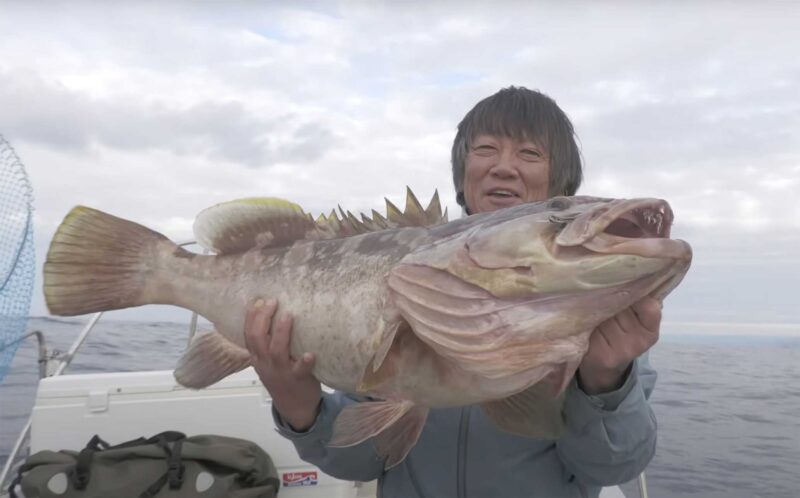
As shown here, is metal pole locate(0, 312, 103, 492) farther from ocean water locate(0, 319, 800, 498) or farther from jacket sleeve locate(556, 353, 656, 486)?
jacket sleeve locate(556, 353, 656, 486)

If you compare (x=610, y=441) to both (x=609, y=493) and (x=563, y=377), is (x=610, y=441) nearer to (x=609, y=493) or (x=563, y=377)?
(x=563, y=377)

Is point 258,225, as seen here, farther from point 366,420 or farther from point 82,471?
point 82,471

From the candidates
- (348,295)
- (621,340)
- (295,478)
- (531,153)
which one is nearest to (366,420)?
(348,295)

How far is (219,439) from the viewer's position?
3.92 metres

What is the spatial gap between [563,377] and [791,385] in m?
16.3

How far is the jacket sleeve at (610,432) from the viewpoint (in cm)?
198

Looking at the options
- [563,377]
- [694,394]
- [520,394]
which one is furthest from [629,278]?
[694,394]

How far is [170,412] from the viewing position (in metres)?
4.16

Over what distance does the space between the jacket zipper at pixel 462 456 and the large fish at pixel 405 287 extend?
45 centimetres

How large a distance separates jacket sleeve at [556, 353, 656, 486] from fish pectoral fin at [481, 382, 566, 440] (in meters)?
0.10

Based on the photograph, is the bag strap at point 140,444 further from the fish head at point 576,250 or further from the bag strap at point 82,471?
the fish head at point 576,250

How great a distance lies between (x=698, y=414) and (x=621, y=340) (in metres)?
10.9

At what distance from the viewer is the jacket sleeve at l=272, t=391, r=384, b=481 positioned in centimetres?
240

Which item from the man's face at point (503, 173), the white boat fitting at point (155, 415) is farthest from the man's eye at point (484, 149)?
the white boat fitting at point (155, 415)
